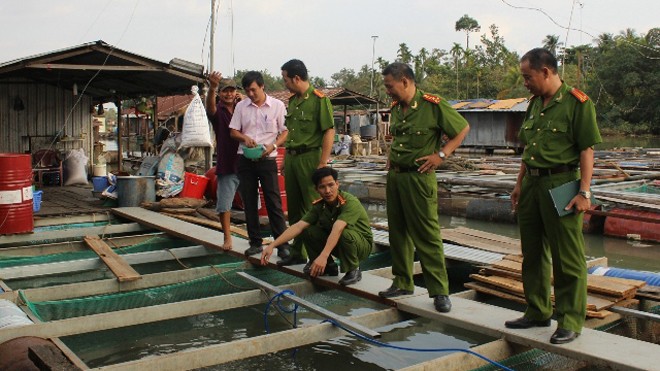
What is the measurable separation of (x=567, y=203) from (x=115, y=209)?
286 inches

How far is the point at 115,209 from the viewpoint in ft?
30.5

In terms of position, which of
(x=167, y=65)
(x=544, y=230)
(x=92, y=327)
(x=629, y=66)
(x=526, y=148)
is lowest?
(x=92, y=327)

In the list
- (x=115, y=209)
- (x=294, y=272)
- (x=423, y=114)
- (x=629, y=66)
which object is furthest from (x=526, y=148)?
(x=629, y=66)

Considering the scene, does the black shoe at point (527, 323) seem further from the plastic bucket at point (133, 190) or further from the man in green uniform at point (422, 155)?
the plastic bucket at point (133, 190)

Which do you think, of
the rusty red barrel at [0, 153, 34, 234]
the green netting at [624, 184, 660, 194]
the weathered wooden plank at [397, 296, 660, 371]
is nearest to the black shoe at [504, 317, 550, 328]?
the weathered wooden plank at [397, 296, 660, 371]

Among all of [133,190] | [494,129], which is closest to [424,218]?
[133,190]

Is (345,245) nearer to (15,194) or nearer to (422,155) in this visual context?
(422,155)

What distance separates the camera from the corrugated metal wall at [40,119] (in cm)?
1215

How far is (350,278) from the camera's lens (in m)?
5.07

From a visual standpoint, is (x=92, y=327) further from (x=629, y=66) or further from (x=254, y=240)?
(x=629, y=66)

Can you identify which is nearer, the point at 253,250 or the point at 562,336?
the point at 562,336

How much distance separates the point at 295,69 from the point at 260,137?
0.87m

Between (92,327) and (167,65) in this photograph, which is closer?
(92,327)

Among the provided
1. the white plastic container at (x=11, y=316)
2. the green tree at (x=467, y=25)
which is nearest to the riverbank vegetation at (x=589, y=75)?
the green tree at (x=467, y=25)
